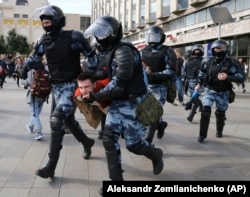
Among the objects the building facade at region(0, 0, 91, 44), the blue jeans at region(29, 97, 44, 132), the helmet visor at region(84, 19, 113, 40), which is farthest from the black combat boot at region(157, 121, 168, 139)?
the building facade at region(0, 0, 91, 44)

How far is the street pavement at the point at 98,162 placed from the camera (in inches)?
170

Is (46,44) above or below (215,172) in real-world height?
above

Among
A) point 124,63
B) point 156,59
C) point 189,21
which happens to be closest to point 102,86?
point 124,63

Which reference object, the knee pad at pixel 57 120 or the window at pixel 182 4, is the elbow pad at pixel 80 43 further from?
the window at pixel 182 4

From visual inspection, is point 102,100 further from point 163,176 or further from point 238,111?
point 238,111

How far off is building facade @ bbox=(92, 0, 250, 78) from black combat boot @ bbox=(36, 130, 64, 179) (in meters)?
8.10


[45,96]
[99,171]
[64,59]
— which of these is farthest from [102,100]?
[45,96]

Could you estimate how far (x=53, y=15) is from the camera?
15.2 feet

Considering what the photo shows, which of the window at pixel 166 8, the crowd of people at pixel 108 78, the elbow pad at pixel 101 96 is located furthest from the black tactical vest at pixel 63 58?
the window at pixel 166 8

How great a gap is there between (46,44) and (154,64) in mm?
1822

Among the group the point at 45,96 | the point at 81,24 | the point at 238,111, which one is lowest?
the point at 238,111

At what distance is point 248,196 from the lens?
353 centimetres

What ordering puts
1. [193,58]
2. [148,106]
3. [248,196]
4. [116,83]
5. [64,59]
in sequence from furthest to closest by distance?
1. [193,58]
2. [64,59]
3. [148,106]
4. [116,83]
5. [248,196]

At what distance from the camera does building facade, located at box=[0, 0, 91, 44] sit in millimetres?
105875
